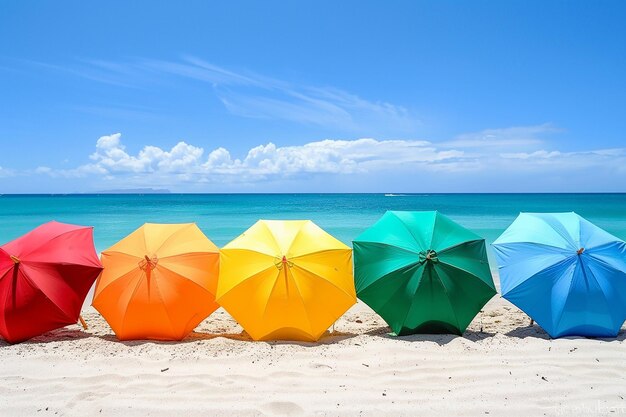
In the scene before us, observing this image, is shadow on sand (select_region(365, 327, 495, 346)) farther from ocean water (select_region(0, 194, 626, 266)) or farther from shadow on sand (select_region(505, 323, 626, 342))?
ocean water (select_region(0, 194, 626, 266))

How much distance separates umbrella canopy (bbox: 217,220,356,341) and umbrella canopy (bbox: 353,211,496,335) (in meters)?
0.39

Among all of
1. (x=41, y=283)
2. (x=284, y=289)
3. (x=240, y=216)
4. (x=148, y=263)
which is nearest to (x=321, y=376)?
(x=284, y=289)

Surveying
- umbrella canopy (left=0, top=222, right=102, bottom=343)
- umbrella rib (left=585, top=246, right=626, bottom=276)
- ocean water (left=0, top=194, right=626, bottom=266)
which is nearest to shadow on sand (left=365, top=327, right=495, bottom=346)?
umbrella rib (left=585, top=246, right=626, bottom=276)

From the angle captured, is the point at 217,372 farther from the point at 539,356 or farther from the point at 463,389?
the point at 539,356

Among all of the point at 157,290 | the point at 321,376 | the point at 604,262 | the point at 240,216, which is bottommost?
the point at 240,216

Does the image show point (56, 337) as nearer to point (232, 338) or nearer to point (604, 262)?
point (232, 338)

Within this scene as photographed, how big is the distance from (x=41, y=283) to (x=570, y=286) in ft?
21.9

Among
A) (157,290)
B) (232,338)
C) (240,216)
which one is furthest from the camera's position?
(240,216)

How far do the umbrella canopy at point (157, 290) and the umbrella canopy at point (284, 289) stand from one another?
325mm

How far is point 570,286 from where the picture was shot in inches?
219

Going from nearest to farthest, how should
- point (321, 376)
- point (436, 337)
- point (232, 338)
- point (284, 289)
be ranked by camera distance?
Answer: point (321, 376)
point (284, 289)
point (436, 337)
point (232, 338)

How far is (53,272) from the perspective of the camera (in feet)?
18.5

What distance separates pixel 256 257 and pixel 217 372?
4.80 ft

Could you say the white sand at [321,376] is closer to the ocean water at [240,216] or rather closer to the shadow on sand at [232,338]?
the shadow on sand at [232,338]
